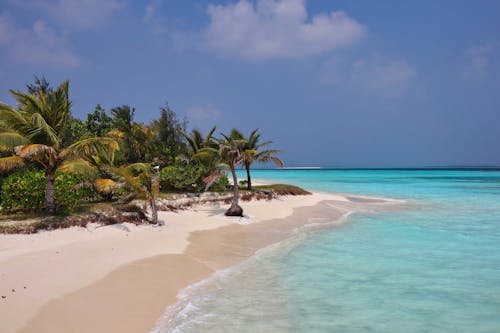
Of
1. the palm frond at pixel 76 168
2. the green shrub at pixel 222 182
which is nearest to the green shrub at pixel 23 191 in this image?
the palm frond at pixel 76 168

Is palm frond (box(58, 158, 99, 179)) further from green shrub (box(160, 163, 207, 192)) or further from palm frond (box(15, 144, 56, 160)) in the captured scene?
green shrub (box(160, 163, 207, 192))

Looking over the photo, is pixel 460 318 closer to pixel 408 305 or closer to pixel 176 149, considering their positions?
pixel 408 305

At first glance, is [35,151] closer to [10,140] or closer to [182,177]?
[10,140]

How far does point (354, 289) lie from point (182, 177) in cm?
1513

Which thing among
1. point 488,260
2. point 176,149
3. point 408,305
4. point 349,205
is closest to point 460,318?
point 408,305

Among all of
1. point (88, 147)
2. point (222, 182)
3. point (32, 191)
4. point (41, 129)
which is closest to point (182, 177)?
point (222, 182)

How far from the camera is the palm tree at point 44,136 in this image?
1134 cm

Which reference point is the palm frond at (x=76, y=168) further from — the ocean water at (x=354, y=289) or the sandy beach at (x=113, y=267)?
the ocean water at (x=354, y=289)

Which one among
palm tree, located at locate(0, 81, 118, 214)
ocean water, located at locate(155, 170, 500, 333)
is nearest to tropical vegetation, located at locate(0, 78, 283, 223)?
palm tree, located at locate(0, 81, 118, 214)

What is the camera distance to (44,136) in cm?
1210

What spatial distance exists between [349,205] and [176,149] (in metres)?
15.0

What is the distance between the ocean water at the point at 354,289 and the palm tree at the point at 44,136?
325 inches

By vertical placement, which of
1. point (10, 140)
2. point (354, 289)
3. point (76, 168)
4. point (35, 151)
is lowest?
point (354, 289)

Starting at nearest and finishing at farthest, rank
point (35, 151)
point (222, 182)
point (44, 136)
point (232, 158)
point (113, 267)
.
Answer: point (113, 267) < point (35, 151) < point (44, 136) < point (232, 158) < point (222, 182)
